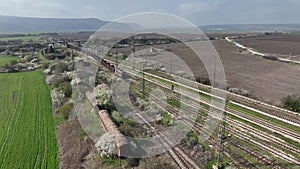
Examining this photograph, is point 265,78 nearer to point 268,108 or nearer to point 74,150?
point 268,108

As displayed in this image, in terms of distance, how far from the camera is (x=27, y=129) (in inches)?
750

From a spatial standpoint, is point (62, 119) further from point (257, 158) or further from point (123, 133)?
point (257, 158)

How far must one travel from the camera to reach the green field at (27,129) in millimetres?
14836

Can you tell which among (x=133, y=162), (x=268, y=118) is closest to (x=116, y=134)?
(x=133, y=162)

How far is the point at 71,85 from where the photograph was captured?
27.3 m

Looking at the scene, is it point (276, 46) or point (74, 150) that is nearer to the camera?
point (74, 150)

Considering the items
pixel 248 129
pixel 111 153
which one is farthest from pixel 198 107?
pixel 111 153

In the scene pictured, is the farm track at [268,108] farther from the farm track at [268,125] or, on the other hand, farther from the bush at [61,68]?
the bush at [61,68]

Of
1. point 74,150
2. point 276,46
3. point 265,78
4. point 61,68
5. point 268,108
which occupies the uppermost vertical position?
point 276,46

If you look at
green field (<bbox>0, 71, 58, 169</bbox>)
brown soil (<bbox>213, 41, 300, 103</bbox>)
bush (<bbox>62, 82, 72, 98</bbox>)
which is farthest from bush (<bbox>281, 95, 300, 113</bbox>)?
bush (<bbox>62, 82, 72, 98</bbox>)

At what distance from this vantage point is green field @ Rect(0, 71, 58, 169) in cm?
1484

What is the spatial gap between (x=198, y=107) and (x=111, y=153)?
32.8 feet

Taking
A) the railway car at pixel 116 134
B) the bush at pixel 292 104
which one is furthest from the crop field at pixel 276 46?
the railway car at pixel 116 134

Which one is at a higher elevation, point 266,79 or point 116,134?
point 266,79
